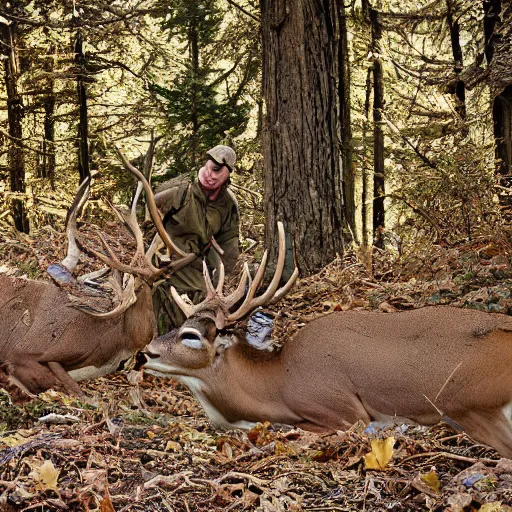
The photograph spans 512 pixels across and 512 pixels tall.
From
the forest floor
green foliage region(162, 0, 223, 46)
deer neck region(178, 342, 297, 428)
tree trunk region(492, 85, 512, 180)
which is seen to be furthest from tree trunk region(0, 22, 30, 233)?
deer neck region(178, 342, 297, 428)


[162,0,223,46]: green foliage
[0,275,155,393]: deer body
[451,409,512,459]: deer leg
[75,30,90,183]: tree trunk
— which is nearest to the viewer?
[451,409,512,459]: deer leg

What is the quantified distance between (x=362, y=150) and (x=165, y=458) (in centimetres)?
1624

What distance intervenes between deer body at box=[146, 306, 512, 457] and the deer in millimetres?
1269

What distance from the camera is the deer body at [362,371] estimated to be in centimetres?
467

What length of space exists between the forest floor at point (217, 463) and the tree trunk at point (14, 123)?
11299 millimetres

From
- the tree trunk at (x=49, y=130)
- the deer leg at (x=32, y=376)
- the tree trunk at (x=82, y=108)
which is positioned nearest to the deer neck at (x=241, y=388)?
the deer leg at (x=32, y=376)

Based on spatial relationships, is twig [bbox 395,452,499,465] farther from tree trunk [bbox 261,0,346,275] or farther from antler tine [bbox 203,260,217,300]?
tree trunk [bbox 261,0,346,275]

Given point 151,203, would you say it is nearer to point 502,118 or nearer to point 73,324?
point 73,324

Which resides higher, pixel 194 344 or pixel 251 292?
→ pixel 251 292

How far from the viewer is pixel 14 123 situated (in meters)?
17.3

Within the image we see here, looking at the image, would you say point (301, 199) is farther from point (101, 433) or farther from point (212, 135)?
point (212, 135)

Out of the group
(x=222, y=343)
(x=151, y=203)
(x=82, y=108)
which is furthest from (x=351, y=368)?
(x=82, y=108)

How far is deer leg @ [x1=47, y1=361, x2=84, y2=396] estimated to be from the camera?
21.4ft

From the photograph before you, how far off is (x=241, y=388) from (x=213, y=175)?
3.31 meters
